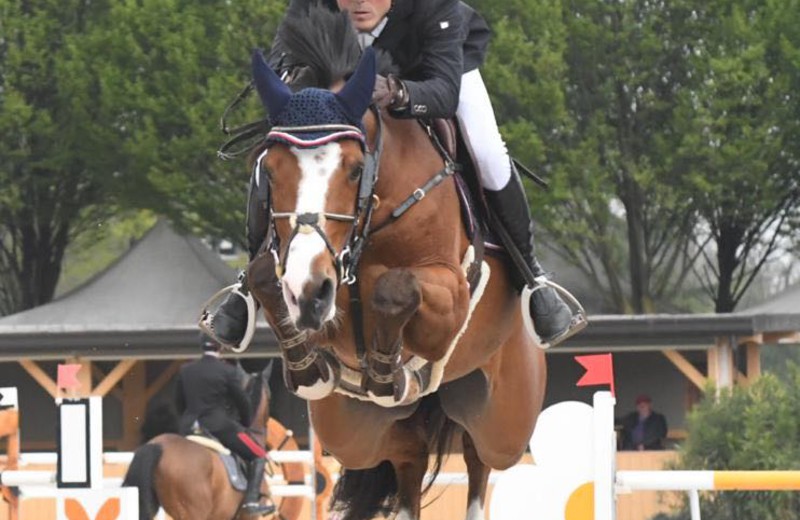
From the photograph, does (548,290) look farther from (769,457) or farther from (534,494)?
(769,457)

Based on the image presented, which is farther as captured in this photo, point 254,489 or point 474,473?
point 254,489

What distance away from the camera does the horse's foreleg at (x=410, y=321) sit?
5.20m

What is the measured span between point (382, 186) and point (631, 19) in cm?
1891

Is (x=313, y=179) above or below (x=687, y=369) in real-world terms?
above

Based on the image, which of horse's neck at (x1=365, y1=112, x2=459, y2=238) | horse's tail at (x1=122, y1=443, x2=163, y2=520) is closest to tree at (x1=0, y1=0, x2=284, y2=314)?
horse's tail at (x1=122, y1=443, x2=163, y2=520)

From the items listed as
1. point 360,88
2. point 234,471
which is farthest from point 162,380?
point 360,88

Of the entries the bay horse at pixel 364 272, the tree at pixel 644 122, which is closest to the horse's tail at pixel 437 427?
the bay horse at pixel 364 272

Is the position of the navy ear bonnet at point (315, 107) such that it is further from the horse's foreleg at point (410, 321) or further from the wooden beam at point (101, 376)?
the wooden beam at point (101, 376)

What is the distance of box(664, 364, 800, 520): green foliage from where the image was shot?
13445 millimetres

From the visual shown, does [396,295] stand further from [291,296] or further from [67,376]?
[67,376]

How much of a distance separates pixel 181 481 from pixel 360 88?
735 cm

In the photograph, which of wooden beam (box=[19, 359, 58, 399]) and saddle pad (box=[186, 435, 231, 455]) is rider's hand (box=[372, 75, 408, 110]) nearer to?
saddle pad (box=[186, 435, 231, 455])

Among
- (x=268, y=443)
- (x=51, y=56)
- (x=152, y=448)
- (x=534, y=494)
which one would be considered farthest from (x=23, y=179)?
(x=534, y=494)

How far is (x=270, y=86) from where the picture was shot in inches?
198
